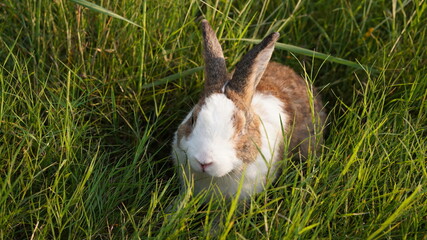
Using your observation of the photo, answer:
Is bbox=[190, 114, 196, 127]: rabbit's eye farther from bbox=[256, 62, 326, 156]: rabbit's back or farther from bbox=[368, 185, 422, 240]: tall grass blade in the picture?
bbox=[368, 185, 422, 240]: tall grass blade

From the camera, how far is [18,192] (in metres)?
3.20

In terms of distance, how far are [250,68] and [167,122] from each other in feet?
3.06

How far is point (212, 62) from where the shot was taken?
3.75 meters

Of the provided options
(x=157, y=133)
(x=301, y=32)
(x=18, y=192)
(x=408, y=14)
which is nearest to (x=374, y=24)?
(x=408, y=14)

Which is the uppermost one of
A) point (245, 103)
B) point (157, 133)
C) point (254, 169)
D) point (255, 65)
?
point (255, 65)

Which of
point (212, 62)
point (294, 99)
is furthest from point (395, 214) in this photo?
point (294, 99)

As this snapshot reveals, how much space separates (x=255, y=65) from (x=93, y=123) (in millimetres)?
1129

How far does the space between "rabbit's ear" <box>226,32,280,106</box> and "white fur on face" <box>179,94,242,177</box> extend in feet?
0.51

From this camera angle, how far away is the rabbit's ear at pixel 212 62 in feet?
12.2

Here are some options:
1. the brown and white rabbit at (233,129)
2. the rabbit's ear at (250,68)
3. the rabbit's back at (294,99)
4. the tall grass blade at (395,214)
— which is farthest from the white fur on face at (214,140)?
the tall grass blade at (395,214)

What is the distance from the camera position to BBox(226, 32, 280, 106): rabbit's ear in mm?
3576

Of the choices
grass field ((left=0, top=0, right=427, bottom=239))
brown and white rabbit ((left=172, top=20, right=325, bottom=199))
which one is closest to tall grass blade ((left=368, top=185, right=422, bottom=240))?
grass field ((left=0, top=0, right=427, bottom=239))

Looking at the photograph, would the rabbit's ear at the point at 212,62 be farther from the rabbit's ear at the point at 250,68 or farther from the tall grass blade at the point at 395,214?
the tall grass blade at the point at 395,214

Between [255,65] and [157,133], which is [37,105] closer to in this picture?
[157,133]
